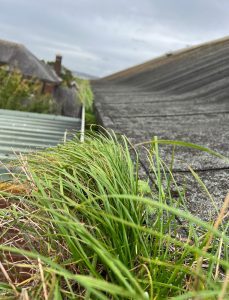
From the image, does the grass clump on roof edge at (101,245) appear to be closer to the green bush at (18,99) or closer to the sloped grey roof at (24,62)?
the green bush at (18,99)

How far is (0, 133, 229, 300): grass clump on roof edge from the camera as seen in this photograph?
142 centimetres

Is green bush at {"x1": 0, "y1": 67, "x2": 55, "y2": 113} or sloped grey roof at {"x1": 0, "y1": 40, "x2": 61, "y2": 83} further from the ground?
sloped grey roof at {"x1": 0, "y1": 40, "x2": 61, "y2": 83}

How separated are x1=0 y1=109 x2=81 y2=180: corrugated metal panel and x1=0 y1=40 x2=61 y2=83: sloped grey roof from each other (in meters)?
18.4

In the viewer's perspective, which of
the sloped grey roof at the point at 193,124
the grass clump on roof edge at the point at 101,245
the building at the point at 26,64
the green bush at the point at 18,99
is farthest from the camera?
the building at the point at 26,64

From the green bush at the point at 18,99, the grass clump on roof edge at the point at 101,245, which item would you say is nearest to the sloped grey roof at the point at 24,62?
the green bush at the point at 18,99

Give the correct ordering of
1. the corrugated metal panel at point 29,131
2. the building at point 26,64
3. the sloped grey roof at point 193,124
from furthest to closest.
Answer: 1. the building at point 26,64
2. the corrugated metal panel at point 29,131
3. the sloped grey roof at point 193,124

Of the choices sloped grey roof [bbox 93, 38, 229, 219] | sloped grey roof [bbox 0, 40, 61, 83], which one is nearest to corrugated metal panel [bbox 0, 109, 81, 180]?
sloped grey roof [bbox 93, 38, 229, 219]

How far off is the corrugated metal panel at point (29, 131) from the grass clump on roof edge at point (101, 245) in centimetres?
168

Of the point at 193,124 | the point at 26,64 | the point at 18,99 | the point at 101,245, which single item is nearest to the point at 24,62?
the point at 26,64

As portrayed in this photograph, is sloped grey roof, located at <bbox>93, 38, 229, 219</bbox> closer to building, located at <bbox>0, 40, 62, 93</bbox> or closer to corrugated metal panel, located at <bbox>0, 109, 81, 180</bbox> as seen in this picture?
corrugated metal panel, located at <bbox>0, 109, 81, 180</bbox>

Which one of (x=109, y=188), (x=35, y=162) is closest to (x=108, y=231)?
(x=109, y=188)

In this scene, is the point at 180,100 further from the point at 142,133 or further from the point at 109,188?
the point at 109,188

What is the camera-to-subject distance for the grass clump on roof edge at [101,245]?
1417 mm

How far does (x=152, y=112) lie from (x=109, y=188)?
5343 mm
